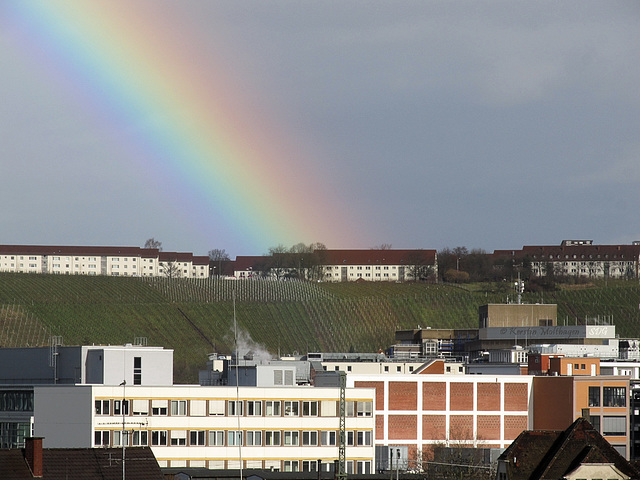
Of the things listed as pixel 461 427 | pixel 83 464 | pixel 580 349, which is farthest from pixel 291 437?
pixel 580 349

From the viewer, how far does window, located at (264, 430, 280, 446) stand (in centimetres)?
7319

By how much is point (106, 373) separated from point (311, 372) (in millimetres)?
24810

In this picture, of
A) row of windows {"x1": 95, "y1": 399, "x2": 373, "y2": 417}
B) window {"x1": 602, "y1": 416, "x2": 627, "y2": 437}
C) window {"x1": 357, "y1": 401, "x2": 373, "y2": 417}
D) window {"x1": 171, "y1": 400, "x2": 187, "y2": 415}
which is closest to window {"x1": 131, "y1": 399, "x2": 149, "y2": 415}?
row of windows {"x1": 95, "y1": 399, "x2": 373, "y2": 417}

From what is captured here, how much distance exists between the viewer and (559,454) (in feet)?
185

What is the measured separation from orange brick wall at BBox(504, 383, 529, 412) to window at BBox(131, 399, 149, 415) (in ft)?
96.7

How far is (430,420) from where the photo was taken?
8938 cm

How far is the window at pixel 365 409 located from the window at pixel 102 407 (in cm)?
1503

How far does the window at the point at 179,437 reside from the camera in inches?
2813

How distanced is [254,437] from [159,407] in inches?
230

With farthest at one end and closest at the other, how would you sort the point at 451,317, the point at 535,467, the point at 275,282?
the point at 275,282 → the point at 451,317 → the point at 535,467

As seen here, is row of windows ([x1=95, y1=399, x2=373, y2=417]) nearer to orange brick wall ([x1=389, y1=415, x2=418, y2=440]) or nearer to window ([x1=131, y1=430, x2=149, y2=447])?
window ([x1=131, y1=430, x2=149, y2=447])

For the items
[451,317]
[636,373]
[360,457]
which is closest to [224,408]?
[360,457]

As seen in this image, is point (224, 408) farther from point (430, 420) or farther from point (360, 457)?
point (430, 420)

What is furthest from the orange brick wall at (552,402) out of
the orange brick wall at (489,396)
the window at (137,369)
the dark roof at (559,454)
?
the dark roof at (559,454)
